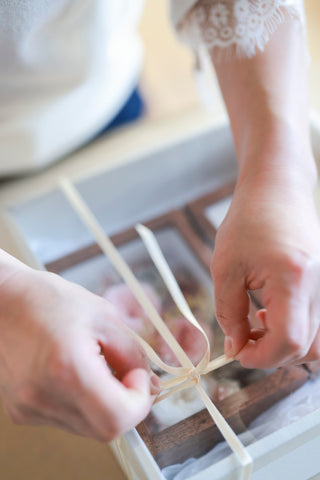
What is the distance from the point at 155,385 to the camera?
362 millimetres

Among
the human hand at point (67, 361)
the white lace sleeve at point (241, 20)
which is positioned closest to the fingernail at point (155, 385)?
the human hand at point (67, 361)

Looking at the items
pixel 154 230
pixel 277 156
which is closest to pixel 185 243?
pixel 154 230

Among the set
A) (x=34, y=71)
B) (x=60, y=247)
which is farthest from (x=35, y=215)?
(x=34, y=71)

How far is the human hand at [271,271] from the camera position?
33cm

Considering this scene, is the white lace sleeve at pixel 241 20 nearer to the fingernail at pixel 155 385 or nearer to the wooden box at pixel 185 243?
the wooden box at pixel 185 243

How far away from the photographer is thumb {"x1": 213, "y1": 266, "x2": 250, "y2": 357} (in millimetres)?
366

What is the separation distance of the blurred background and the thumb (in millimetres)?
147

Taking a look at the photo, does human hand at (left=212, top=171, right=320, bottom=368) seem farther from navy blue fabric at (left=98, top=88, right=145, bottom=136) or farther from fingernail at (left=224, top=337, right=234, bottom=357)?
navy blue fabric at (left=98, top=88, right=145, bottom=136)

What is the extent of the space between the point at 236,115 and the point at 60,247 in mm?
235

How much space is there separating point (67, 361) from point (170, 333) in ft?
0.45

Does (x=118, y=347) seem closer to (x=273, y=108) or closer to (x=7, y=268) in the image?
(x=7, y=268)

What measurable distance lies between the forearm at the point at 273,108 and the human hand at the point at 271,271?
2 centimetres

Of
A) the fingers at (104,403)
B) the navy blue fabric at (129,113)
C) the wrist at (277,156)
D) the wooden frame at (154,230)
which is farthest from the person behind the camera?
the navy blue fabric at (129,113)

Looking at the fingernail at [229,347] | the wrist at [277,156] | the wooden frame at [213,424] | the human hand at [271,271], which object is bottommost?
the wooden frame at [213,424]
